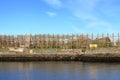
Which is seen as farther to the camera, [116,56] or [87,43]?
[87,43]

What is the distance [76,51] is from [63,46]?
437 inches

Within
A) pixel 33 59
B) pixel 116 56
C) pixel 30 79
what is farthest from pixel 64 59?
pixel 30 79

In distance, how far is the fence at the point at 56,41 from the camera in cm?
7819

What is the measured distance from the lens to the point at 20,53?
72125mm

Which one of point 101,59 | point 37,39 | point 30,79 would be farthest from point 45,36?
point 30,79

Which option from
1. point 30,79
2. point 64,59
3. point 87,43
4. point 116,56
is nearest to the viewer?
point 30,79

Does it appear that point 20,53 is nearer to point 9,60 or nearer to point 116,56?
point 9,60

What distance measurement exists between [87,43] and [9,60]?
1860cm

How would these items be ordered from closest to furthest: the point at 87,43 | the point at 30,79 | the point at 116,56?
the point at 30,79, the point at 116,56, the point at 87,43

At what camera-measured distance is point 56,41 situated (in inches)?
3231

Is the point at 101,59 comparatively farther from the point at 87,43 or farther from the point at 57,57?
the point at 87,43

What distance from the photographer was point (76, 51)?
7050 centimetres

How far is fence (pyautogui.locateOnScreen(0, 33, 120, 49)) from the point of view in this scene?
257 feet

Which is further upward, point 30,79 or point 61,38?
point 61,38
